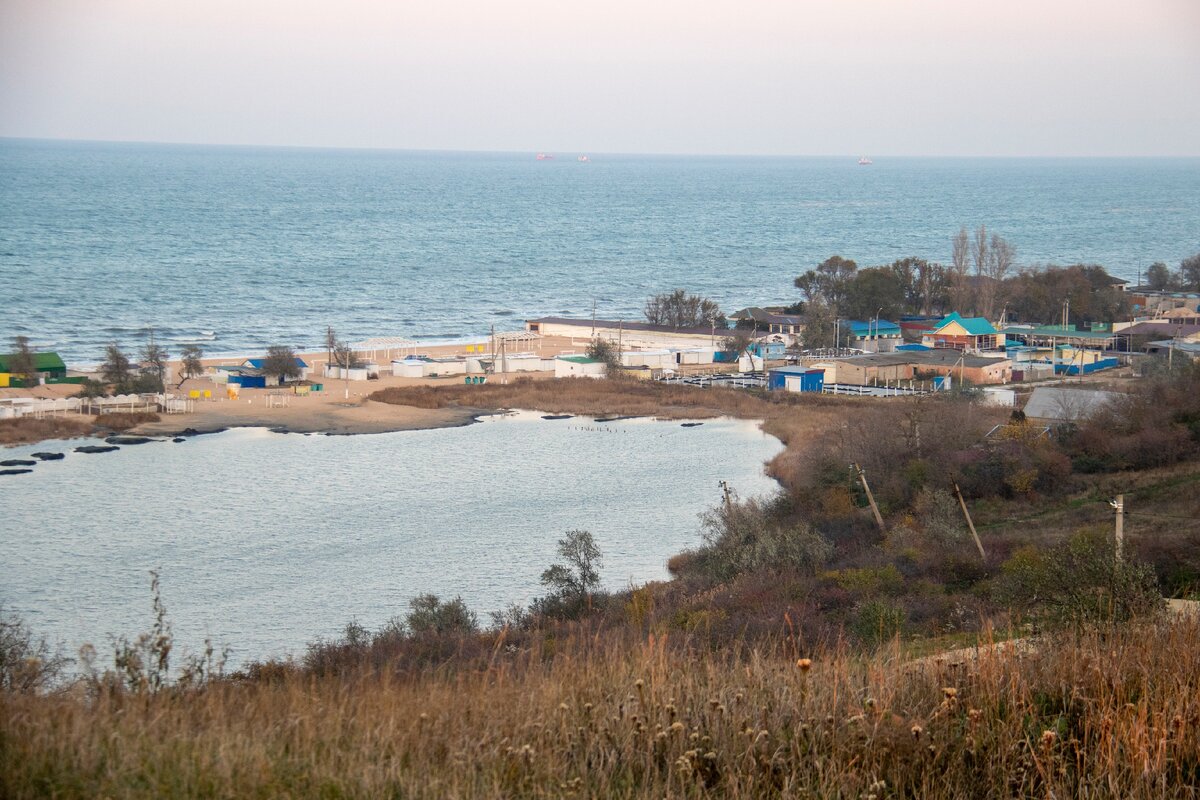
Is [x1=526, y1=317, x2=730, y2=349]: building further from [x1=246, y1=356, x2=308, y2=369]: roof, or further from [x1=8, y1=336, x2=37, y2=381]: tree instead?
[x1=8, y1=336, x2=37, y2=381]: tree

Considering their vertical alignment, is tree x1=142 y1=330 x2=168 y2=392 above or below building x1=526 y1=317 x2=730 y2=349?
above

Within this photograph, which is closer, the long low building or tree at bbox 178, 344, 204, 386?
the long low building

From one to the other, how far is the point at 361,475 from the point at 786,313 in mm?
21853

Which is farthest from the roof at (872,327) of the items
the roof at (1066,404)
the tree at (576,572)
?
the tree at (576,572)

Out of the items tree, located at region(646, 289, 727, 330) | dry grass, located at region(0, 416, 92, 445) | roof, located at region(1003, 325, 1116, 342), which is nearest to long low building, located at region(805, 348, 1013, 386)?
roof, located at region(1003, 325, 1116, 342)

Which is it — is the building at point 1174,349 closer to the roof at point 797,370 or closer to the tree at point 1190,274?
the roof at point 797,370

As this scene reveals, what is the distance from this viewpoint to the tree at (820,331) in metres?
31.8

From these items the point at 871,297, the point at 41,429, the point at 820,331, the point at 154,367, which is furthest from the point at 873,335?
the point at 41,429

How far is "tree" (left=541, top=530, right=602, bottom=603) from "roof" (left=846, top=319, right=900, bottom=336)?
2167cm

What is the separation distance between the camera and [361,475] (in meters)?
18.6

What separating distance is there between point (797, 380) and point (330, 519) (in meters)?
13.3

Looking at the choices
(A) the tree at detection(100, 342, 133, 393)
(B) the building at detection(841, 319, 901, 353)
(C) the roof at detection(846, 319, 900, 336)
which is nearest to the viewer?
(A) the tree at detection(100, 342, 133, 393)

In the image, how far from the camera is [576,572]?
1247 centimetres

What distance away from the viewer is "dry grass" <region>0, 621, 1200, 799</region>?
2969 mm
